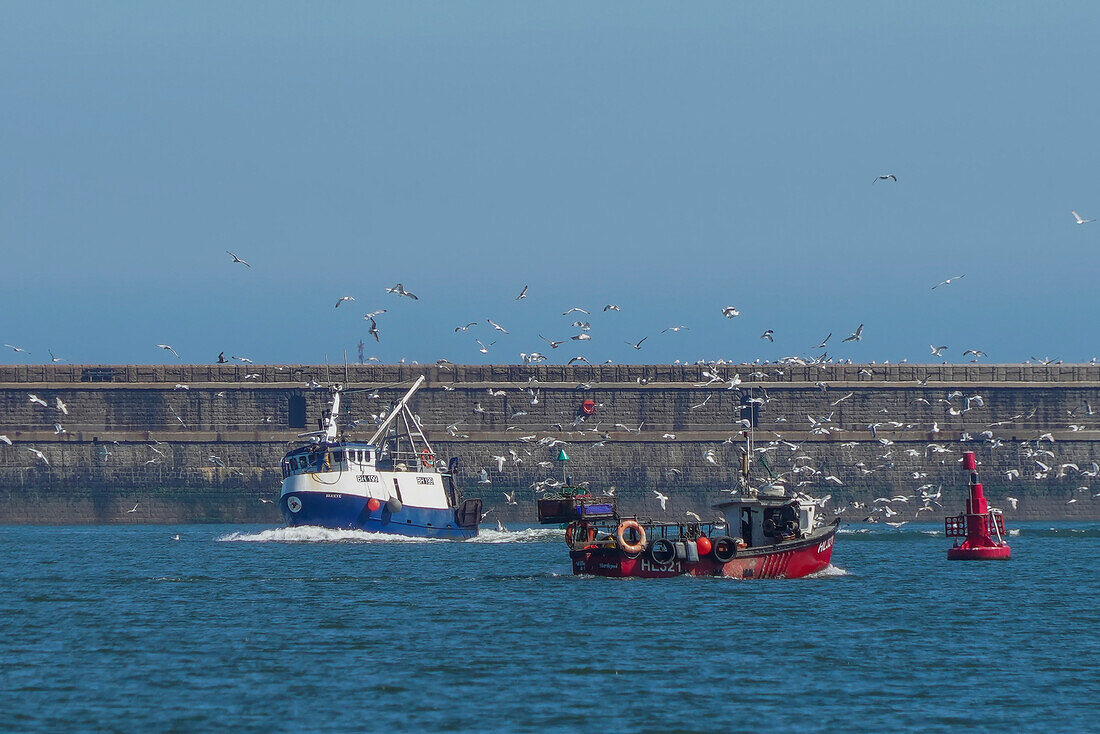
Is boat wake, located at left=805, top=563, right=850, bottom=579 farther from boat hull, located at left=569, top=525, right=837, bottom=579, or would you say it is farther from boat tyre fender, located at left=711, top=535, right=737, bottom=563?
boat tyre fender, located at left=711, top=535, right=737, bottom=563

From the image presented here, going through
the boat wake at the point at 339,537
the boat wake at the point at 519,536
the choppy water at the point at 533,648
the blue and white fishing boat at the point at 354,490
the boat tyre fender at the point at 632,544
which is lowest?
the choppy water at the point at 533,648

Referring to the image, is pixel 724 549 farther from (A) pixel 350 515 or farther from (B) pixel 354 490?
(A) pixel 350 515

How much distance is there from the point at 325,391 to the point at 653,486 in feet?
52.2

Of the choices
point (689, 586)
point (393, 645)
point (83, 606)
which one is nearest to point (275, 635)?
point (393, 645)

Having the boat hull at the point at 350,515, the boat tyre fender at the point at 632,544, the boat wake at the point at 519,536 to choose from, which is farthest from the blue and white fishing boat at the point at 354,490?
the boat tyre fender at the point at 632,544

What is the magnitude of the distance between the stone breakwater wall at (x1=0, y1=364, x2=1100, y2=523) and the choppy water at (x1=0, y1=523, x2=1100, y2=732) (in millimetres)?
27606

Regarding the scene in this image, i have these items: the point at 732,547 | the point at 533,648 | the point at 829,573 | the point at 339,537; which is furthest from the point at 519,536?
the point at 533,648

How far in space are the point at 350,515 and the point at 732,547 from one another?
67.2 feet

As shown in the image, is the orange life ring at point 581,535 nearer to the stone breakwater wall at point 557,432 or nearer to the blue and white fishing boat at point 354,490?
the blue and white fishing boat at point 354,490

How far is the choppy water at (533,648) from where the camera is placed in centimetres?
2223

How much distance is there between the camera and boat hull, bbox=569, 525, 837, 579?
37906 mm

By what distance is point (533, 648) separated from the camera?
27984 mm

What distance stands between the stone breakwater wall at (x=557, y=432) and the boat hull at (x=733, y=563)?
3432cm

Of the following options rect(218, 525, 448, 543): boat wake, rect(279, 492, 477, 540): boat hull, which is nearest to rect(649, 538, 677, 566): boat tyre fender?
rect(279, 492, 477, 540): boat hull
